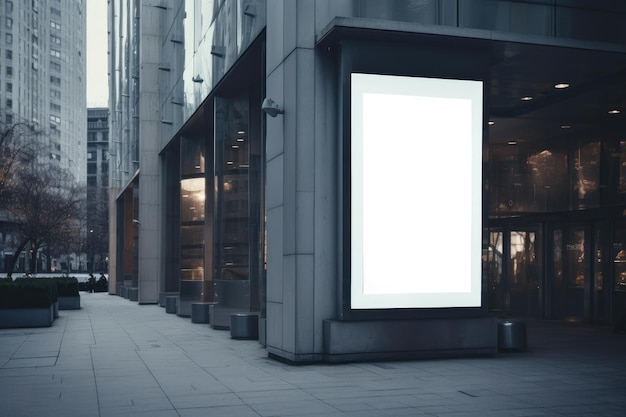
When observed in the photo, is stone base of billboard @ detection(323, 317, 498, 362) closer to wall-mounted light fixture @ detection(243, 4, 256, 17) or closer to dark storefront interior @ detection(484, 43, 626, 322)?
dark storefront interior @ detection(484, 43, 626, 322)

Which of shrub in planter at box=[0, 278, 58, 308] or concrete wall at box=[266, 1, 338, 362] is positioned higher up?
concrete wall at box=[266, 1, 338, 362]

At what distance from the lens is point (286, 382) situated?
12.4 m

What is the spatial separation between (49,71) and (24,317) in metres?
151

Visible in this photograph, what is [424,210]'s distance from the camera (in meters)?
15.0

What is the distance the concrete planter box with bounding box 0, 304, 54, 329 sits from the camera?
78.4 ft

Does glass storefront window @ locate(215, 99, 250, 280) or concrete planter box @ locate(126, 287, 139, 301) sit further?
concrete planter box @ locate(126, 287, 139, 301)

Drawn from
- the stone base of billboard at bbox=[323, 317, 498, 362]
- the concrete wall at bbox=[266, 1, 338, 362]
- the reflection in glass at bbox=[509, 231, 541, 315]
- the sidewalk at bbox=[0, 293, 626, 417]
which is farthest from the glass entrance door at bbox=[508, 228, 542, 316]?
the concrete wall at bbox=[266, 1, 338, 362]

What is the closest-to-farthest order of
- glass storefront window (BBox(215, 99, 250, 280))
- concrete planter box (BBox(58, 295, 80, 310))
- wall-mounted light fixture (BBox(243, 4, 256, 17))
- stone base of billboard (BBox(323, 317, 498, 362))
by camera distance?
1. stone base of billboard (BBox(323, 317, 498, 362))
2. wall-mounted light fixture (BBox(243, 4, 256, 17))
3. glass storefront window (BBox(215, 99, 250, 280))
4. concrete planter box (BBox(58, 295, 80, 310))

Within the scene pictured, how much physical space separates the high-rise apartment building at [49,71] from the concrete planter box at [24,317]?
103 m

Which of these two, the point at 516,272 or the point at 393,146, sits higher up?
the point at 393,146

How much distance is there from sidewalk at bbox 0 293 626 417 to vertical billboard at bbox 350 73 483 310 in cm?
153

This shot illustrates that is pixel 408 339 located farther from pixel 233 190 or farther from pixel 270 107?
pixel 233 190

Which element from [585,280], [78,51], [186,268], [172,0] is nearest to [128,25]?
[172,0]

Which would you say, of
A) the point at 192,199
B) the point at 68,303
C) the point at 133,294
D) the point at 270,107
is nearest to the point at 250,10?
the point at 270,107
